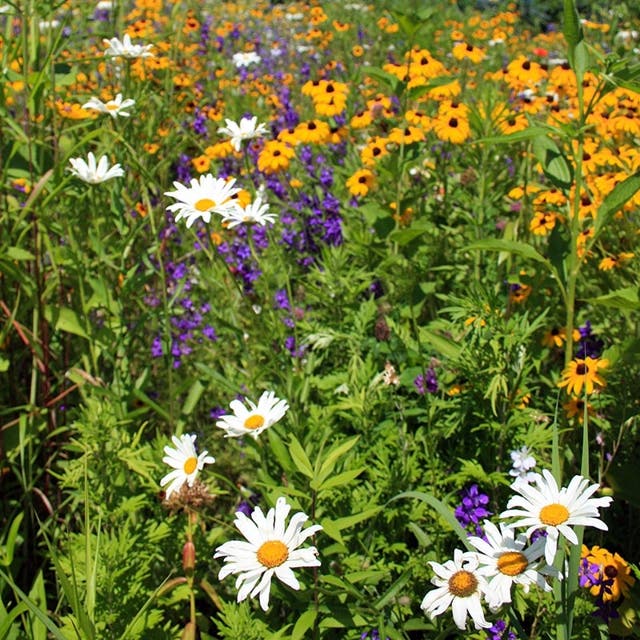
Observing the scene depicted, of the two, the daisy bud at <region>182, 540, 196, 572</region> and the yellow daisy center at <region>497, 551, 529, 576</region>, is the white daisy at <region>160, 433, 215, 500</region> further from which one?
the yellow daisy center at <region>497, 551, 529, 576</region>

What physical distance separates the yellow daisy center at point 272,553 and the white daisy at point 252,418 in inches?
10.1

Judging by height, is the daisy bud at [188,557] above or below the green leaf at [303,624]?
below

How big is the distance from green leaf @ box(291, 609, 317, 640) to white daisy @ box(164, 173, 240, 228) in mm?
879

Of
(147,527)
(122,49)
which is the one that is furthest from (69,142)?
(147,527)

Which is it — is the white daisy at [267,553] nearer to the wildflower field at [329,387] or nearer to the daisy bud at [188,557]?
the wildflower field at [329,387]

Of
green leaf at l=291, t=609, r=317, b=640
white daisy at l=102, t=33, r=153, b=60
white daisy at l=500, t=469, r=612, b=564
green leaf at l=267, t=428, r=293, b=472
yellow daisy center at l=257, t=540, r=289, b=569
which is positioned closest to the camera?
white daisy at l=500, t=469, r=612, b=564

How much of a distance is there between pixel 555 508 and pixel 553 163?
1226 millimetres

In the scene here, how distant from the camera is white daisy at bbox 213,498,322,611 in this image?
1114 mm

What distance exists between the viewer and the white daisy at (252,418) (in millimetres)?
1433

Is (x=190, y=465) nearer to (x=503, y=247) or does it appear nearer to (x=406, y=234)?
(x=503, y=247)

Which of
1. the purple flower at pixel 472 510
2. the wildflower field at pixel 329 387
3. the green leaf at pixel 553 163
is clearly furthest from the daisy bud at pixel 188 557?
the green leaf at pixel 553 163

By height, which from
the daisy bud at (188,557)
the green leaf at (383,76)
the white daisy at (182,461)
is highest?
the green leaf at (383,76)

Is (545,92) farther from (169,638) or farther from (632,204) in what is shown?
(169,638)

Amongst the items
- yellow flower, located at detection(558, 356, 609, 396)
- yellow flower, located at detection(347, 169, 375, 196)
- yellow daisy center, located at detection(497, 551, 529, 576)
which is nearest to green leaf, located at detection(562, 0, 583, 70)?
yellow flower, located at detection(558, 356, 609, 396)
